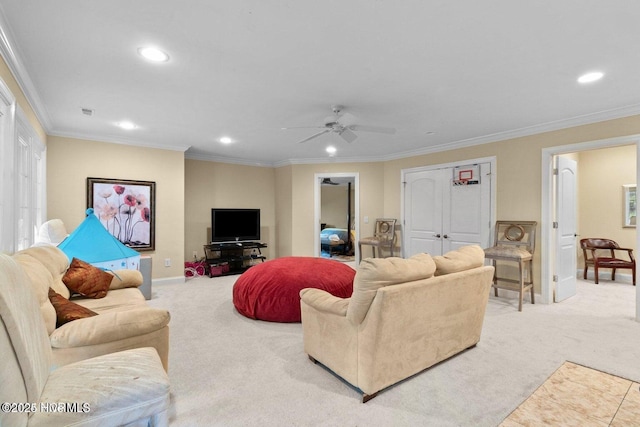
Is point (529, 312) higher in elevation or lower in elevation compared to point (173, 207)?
lower

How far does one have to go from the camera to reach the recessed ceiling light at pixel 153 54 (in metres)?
2.24

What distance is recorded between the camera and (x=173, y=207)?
17.3 ft

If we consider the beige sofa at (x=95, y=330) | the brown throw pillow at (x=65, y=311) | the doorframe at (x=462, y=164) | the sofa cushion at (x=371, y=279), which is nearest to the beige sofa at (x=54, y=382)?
the beige sofa at (x=95, y=330)

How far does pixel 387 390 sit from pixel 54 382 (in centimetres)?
185

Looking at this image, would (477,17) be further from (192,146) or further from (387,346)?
(192,146)

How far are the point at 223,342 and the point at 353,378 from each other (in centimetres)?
143

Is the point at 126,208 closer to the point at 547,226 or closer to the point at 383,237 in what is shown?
the point at 383,237

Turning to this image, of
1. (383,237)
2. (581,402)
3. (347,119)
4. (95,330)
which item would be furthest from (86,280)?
(383,237)

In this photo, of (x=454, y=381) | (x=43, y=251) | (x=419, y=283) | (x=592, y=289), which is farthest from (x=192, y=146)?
(x=592, y=289)

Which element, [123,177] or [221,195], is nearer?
[123,177]

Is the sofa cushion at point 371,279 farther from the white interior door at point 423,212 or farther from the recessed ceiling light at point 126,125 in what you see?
the recessed ceiling light at point 126,125

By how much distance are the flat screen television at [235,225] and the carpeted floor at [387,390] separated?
2.53m

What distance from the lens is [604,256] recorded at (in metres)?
5.55

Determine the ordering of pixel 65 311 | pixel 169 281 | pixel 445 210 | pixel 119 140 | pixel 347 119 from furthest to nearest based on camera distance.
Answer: pixel 445 210 < pixel 169 281 < pixel 119 140 < pixel 347 119 < pixel 65 311
